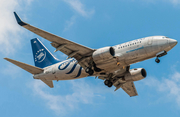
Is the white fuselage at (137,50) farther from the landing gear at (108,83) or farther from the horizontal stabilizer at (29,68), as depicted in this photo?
the horizontal stabilizer at (29,68)

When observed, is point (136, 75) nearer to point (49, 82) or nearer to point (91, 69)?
point (91, 69)

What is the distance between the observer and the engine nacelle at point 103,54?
1310 inches

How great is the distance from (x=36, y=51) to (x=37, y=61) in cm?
203

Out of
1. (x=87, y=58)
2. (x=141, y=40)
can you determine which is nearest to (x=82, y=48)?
(x=87, y=58)

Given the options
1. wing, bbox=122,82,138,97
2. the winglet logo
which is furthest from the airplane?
wing, bbox=122,82,138,97

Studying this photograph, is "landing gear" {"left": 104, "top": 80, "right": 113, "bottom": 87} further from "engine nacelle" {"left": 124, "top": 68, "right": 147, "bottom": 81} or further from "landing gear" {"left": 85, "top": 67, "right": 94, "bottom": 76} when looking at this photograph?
"landing gear" {"left": 85, "top": 67, "right": 94, "bottom": 76}

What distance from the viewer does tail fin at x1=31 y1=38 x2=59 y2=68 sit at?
41469 millimetres

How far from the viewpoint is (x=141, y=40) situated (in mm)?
33812

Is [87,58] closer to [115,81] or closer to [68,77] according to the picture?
[68,77]

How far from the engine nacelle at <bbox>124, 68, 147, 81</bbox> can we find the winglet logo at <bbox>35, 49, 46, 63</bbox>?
13808 mm

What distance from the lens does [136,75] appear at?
130ft

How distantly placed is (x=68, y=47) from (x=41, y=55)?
1015 cm

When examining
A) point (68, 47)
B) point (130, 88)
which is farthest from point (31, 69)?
point (130, 88)

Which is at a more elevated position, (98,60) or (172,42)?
(98,60)
